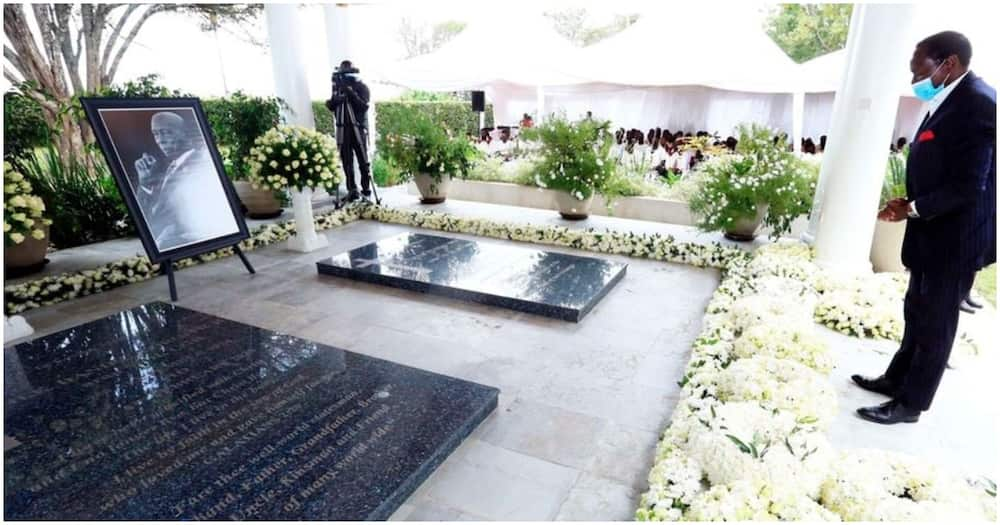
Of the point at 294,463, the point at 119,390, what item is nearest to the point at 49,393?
the point at 119,390

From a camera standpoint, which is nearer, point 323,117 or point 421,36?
point 323,117

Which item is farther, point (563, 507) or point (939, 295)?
point (939, 295)

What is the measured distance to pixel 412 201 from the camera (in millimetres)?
7633

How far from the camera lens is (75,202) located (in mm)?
5551

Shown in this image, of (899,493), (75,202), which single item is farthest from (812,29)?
(75,202)

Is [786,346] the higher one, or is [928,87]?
[928,87]

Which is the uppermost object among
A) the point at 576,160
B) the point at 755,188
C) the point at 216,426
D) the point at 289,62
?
the point at 289,62

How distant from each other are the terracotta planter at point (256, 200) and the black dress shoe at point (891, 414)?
20.3 ft

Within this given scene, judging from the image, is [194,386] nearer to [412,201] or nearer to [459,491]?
[459,491]

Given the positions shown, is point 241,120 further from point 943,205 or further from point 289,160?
point 943,205

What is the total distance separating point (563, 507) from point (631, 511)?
0.26 meters

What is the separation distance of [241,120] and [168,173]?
8.17 ft

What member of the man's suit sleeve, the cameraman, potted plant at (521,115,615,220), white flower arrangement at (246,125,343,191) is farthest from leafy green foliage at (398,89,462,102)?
the man's suit sleeve

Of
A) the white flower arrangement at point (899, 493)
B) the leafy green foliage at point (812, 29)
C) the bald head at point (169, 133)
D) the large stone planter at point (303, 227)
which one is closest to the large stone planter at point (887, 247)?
the white flower arrangement at point (899, 493)
